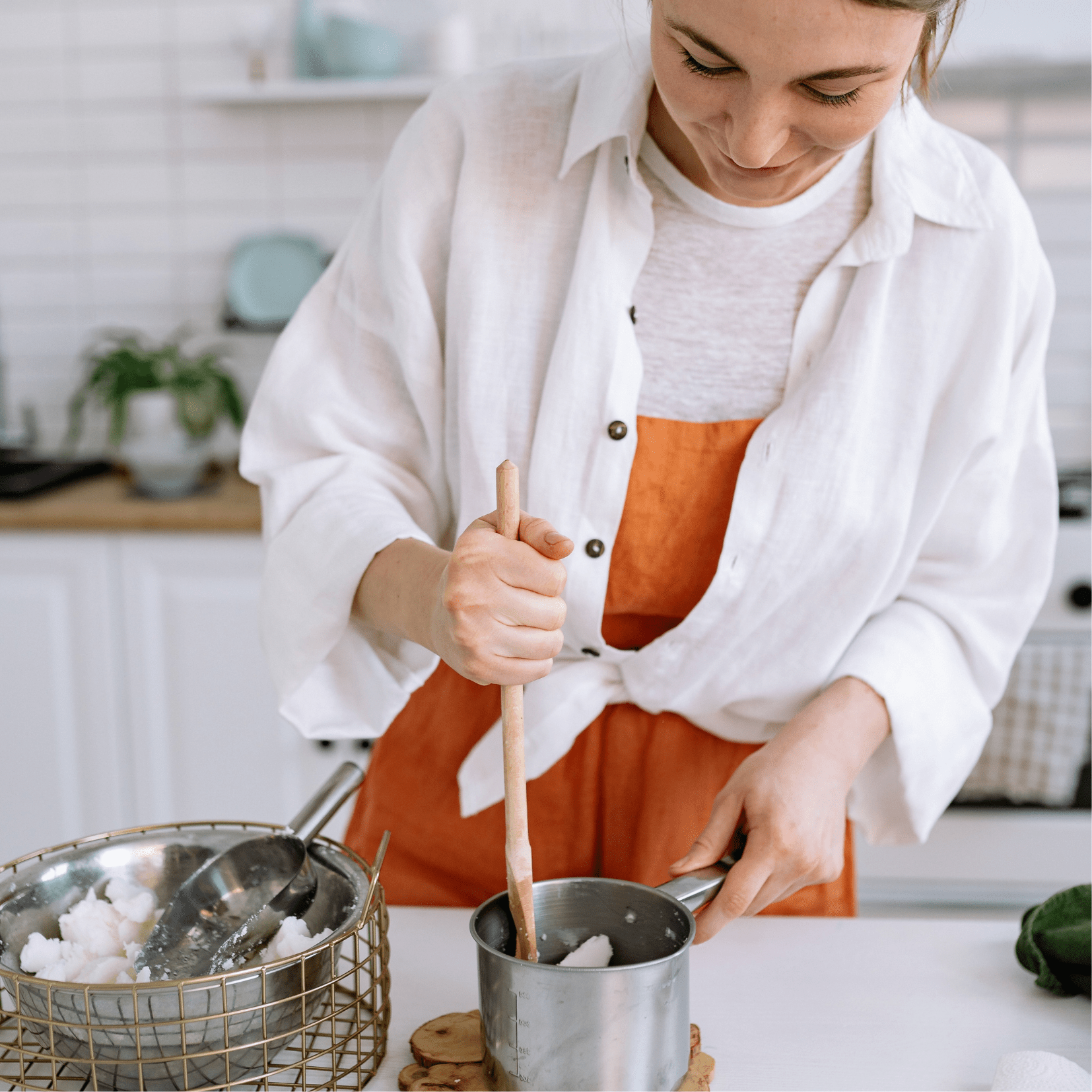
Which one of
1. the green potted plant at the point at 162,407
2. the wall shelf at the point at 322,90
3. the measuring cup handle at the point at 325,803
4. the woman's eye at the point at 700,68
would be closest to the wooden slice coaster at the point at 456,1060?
the measuring cup handle at the point at 325,803

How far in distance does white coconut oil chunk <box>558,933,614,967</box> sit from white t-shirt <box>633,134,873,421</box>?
1.41 ft

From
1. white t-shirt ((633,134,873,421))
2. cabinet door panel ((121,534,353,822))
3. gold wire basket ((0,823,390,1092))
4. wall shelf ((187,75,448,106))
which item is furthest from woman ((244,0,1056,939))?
wall shelf ((187,75,448,106))

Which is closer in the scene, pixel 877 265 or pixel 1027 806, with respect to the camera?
pixel 877 265

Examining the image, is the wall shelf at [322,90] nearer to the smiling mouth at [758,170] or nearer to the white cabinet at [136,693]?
the white cabinet at [136,693]

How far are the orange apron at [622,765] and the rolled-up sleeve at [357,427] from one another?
86 millimetres

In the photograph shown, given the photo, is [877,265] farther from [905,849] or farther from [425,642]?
[905,849]

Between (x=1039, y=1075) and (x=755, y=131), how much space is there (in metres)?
0.58

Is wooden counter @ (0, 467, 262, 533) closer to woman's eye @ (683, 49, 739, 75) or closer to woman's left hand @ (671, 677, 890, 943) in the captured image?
woman's left hand @ (671, 677, 890, 943)

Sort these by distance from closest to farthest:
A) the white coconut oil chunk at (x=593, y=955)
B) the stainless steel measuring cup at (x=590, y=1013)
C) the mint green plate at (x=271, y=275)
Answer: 1. the stainless steel measuring cup at (x=590, y=1013)
2. the white coconut oil chunk at (x=593, y=955)
3. the mint green plate at (x=271, y=275)

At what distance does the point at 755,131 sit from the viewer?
685 millimetres

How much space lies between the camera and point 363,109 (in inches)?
97.3

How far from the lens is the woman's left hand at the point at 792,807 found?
0.75 meters

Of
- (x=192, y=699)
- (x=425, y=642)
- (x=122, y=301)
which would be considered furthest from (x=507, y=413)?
(x=122, y=301)

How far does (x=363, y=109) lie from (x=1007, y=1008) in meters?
2.23
